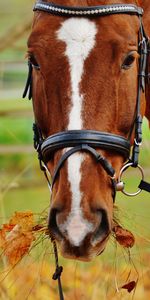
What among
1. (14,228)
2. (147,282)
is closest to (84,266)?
(147,282)

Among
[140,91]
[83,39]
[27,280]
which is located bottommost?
[27,280]

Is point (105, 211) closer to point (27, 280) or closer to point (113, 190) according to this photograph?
point (113, 190)

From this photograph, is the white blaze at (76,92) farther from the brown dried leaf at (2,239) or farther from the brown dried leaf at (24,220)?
the brown dried leaf at (2,239)

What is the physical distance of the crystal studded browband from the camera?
336 centimetres

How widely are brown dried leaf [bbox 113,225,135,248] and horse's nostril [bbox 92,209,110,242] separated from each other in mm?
439

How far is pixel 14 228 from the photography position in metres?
3.84

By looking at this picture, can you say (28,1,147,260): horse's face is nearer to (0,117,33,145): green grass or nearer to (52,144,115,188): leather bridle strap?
(52,144,115,188): leather bridle strap

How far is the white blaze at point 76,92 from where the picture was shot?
10.1ft

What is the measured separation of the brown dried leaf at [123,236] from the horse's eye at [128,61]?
27.7 inches

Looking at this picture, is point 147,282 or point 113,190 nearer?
point 113,190

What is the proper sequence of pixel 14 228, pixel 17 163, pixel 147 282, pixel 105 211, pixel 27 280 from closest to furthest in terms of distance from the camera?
pixel 105 211 < pixel 14 228 < pixel 27 280 < pixel 147 282 < pixel 17 163

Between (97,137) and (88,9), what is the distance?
1.78ft

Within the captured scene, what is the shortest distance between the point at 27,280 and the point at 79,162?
203 cm

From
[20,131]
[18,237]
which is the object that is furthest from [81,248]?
[20,131]
